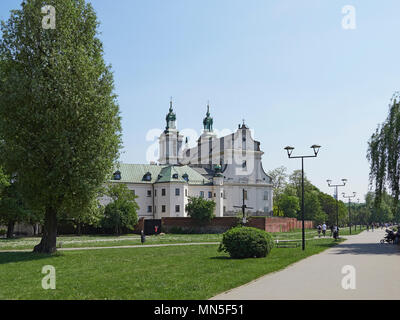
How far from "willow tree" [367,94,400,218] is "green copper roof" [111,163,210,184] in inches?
1676

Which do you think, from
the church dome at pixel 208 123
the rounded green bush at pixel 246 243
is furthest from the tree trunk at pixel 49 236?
the church dome at pixel 208 123

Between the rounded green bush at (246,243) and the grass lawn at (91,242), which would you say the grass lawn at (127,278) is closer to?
the rounded green bush at (246,243)

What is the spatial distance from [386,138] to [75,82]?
2319 cm

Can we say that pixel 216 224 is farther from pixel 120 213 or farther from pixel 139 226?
pixel 120 213

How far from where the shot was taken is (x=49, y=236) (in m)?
25.2

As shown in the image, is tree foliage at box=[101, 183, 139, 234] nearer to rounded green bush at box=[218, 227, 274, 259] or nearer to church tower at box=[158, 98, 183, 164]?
rounded green bush at box=[218, 227, 274, 259]

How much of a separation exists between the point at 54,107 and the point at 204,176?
6201 centimetres

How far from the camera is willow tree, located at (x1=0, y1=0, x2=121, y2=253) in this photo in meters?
22.8

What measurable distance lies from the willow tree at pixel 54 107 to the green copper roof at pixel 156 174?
160ft

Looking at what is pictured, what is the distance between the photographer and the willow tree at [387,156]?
32.3 m

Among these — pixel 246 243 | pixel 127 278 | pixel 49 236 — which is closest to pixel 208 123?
pixel 49 236

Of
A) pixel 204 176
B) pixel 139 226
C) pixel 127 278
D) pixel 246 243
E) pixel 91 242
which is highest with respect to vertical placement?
pixel 204 176

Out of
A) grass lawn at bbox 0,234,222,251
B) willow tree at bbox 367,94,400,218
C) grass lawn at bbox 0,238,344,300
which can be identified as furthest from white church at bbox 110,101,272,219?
grass lawn at bbox 0,238,344,300
